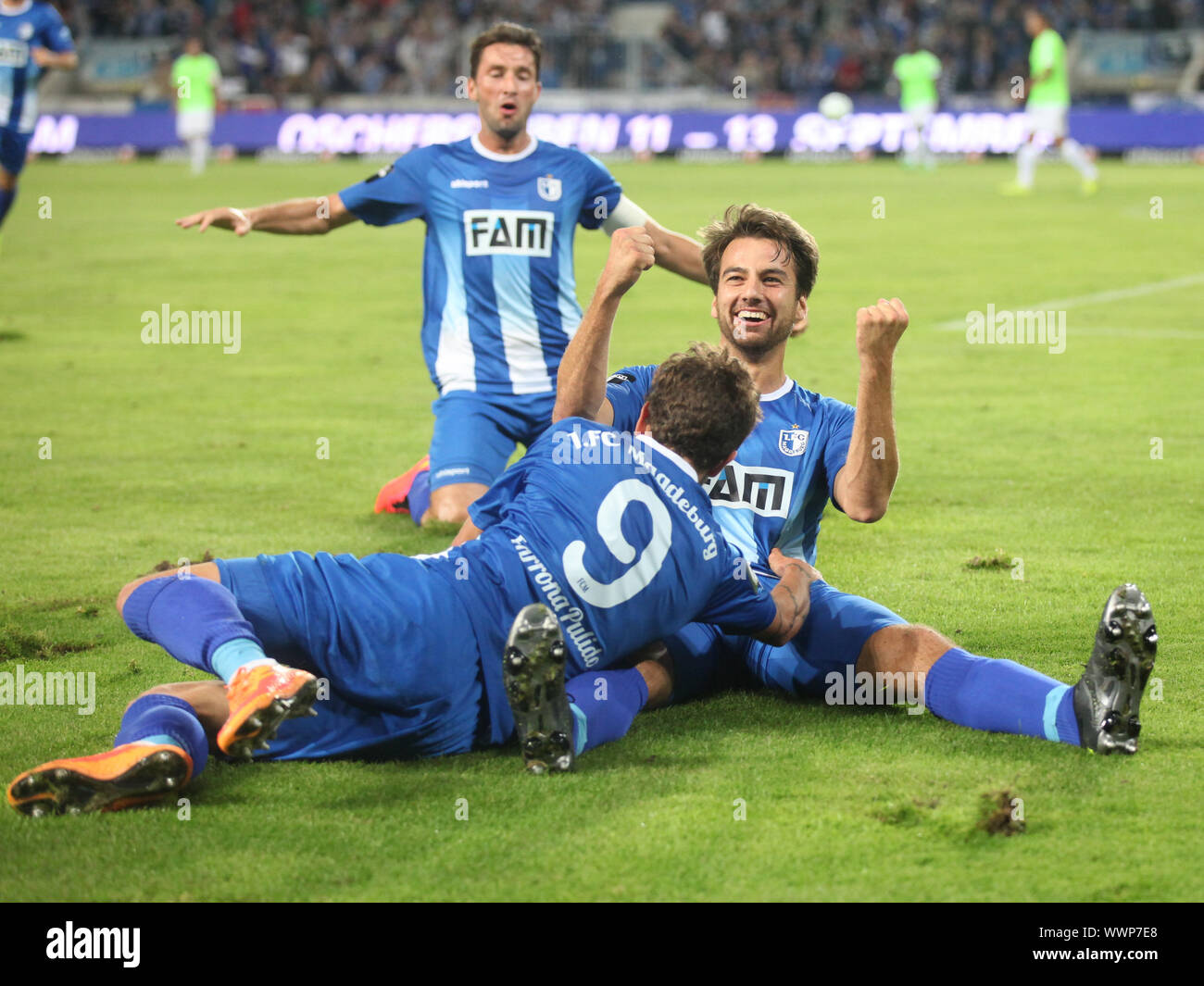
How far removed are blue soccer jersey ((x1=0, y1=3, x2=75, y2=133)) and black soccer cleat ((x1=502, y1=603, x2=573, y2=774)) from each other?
41.1 ft

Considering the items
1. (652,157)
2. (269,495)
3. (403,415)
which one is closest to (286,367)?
(403,415)

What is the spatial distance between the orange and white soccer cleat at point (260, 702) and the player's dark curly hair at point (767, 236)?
7.05 ft

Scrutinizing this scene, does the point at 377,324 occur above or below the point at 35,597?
above

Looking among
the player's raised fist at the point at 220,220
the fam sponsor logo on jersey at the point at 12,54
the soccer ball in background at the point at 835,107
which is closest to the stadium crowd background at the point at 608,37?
the soccer ball in background at the point at 835,107

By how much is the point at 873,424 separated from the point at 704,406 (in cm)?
56

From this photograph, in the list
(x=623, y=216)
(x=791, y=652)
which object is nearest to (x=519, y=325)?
(x=623, y=216)

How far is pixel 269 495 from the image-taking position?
8.08 m

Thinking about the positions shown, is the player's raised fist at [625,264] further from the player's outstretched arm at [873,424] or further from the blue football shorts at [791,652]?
the blue football shorts at [791,652]

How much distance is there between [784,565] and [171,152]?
1273 inches

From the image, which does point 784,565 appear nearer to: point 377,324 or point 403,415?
point 403,415

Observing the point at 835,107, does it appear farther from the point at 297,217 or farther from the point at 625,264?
the point at 625,264

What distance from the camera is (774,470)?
4.88 metres

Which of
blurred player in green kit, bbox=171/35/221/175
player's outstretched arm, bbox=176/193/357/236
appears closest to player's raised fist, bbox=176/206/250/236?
player's outstretched arm, bbox=176/193/357/236
